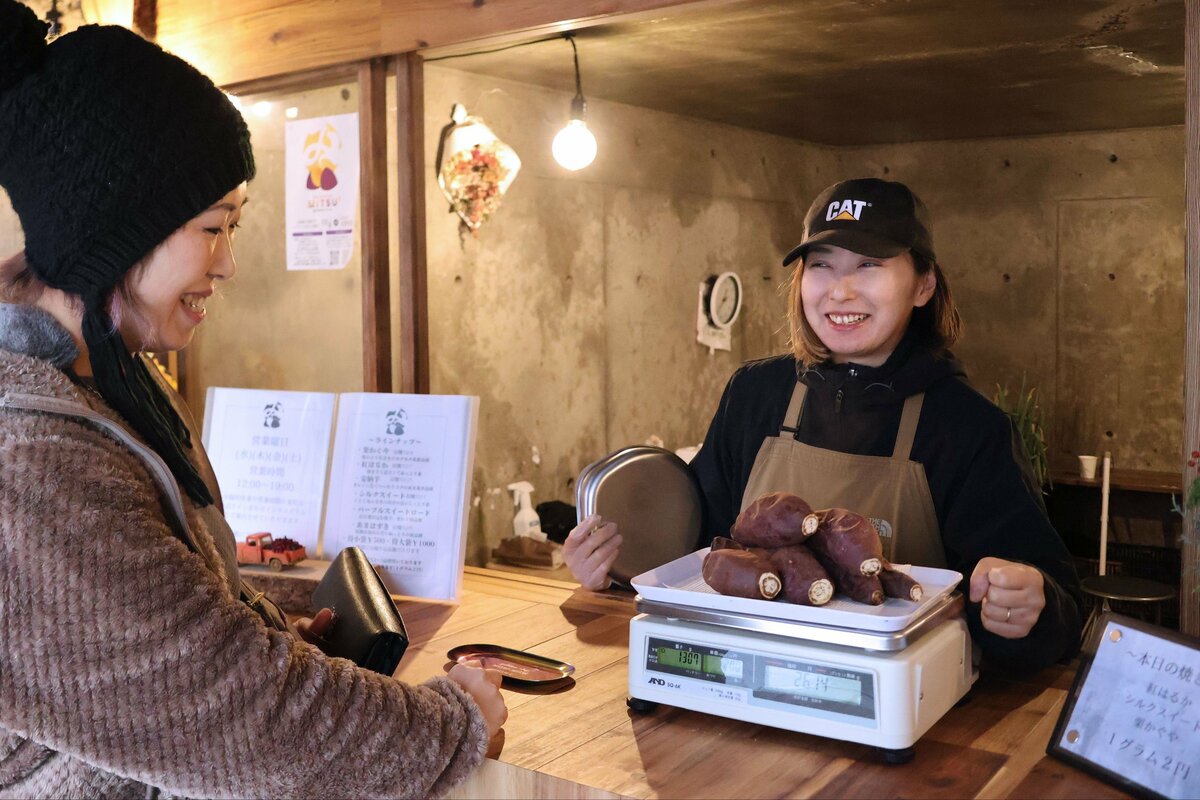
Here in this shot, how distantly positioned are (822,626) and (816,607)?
0.02 meters

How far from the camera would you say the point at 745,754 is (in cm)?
132

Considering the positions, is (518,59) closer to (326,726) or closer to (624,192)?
(624,192)

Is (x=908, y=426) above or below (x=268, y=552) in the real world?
above

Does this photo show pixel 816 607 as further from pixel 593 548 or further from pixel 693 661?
pixel 593 548

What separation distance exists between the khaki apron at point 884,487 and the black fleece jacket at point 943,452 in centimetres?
2

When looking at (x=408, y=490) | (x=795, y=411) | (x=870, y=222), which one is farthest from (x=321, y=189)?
(x=870, y=222)

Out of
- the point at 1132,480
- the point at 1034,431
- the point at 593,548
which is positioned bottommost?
the point at 1132,480

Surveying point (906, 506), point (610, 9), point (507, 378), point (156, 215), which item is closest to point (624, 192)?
point (507, 378)

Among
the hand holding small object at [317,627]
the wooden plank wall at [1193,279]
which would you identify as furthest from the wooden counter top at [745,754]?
the wooden plank wall at [1193,279]

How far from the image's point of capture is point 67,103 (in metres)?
1.17

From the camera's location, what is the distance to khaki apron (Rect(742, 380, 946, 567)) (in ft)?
5.98

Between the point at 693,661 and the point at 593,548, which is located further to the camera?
the point at 593,548

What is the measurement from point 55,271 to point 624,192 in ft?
16.7

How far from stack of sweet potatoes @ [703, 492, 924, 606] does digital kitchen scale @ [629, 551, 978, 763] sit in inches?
0.8
